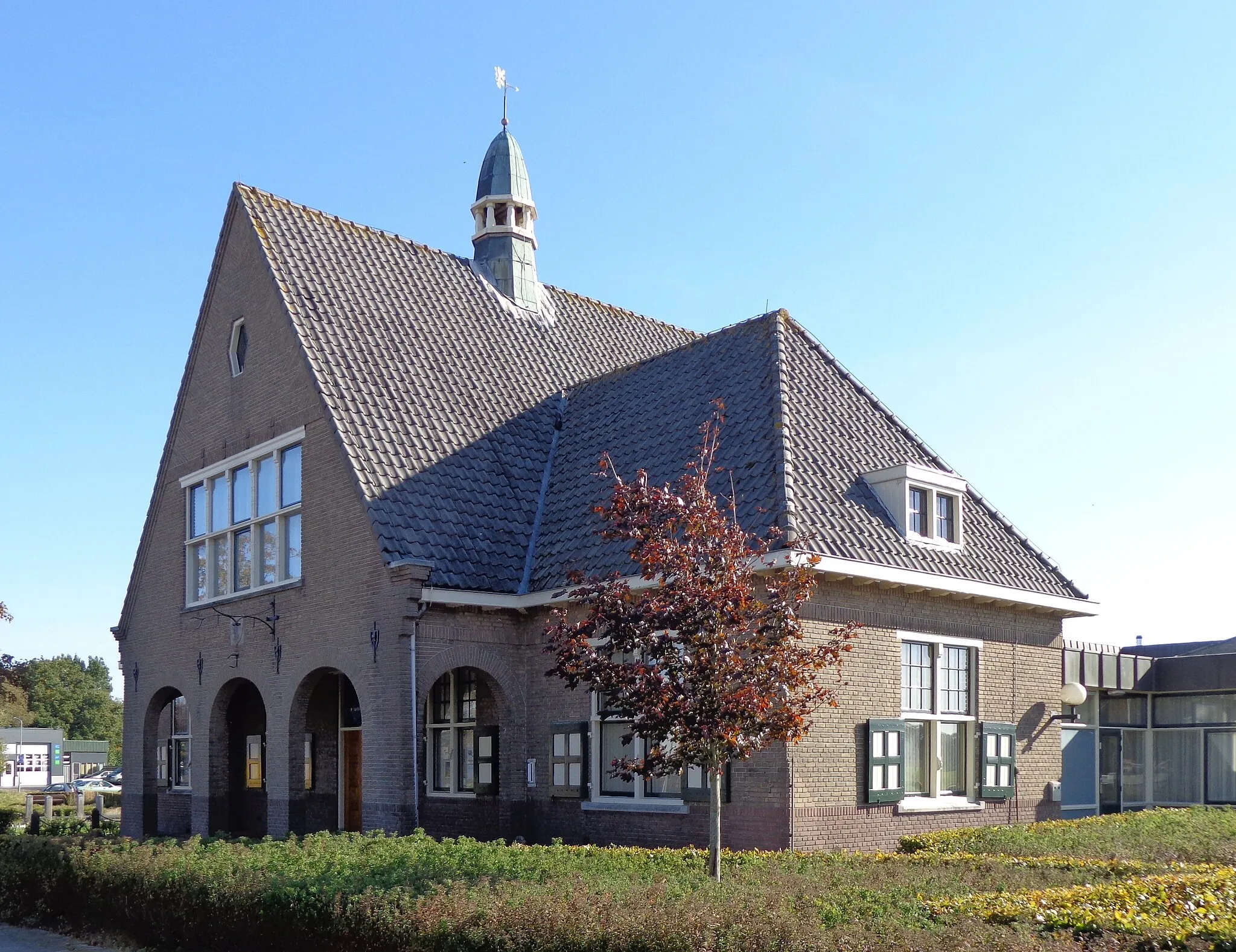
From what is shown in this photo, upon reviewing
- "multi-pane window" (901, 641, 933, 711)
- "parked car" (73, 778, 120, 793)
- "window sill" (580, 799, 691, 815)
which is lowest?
"parked car" (73, 778, 120, 793)

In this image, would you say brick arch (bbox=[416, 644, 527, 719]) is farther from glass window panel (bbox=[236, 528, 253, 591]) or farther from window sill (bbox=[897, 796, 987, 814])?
window sill (bbox=[897, 796, 987, 814])

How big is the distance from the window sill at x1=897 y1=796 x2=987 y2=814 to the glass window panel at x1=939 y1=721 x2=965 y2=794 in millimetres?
166

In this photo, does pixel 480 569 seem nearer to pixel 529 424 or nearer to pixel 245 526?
pixel 529 424

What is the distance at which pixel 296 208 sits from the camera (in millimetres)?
24281

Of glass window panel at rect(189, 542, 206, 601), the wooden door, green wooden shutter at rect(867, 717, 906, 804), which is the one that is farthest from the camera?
glass window panel at rect(189, 542, 206, 601)

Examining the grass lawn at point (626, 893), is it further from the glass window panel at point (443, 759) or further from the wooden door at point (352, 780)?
the wooden door at point (352, 780)

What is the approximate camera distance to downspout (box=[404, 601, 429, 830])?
18.5 metres

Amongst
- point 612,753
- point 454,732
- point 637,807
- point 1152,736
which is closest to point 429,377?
point 454,732

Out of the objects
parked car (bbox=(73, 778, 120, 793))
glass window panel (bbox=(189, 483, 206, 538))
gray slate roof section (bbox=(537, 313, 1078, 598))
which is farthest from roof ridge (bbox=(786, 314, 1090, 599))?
parked car (bbox=(73, 778, 120, 793))

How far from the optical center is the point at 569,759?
62.5ft

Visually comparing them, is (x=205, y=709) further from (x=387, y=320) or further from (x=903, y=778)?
(x=903, y=778)

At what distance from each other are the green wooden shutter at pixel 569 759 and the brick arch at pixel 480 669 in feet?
2.56

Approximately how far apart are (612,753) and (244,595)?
7.46 meters

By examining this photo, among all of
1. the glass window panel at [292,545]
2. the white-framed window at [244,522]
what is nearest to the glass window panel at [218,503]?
the white-framed window at [244,522]
